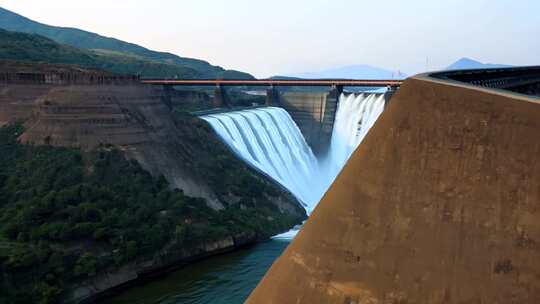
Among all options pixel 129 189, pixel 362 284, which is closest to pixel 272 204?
pixel 129 189

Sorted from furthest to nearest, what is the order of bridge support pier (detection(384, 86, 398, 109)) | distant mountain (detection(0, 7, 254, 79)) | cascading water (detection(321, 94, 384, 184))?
1. distant mountain (detection(0, 7, 254, 79))
2. cascading water (detection(321, 94, 384, 184))
3. bridge support pier (detection(384, 86, 398, 109))

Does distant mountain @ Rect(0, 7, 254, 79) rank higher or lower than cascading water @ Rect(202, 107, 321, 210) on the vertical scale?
higher

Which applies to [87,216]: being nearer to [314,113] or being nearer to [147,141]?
[147,141]

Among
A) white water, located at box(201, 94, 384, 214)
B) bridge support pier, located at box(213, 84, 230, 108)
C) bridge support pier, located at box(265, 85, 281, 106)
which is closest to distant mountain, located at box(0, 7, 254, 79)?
bridge support pier, located at box(213, 84, 230, 108)

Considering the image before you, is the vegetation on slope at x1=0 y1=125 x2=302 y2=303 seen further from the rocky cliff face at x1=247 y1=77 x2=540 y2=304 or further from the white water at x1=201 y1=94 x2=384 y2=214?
the rocky cliff face at x1=247 y1=77 x2=540 y2=304

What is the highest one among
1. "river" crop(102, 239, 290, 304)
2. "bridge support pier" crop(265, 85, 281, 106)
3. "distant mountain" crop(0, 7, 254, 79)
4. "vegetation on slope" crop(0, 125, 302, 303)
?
"distant mountain" crop(0, 7, 254, 79)

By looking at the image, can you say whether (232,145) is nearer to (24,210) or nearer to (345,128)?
(345,128)

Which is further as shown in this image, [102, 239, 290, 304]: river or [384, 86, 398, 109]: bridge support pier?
[384, 86, 398, 109]: bridge support pier
